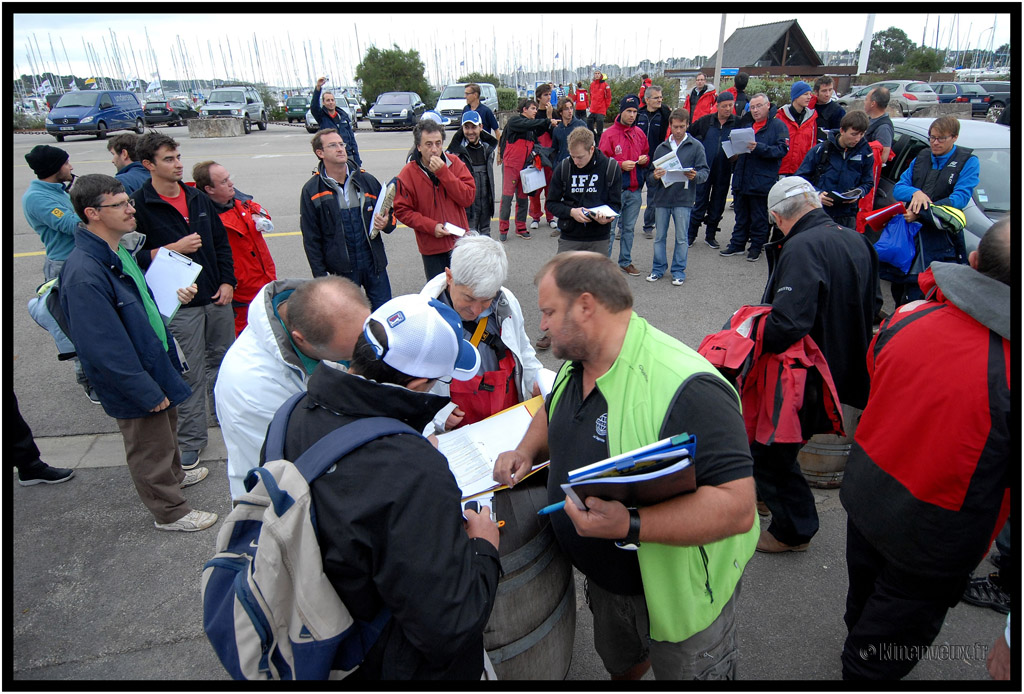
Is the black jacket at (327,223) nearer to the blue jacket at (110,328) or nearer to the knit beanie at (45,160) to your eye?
the blue jacket at (110,328)

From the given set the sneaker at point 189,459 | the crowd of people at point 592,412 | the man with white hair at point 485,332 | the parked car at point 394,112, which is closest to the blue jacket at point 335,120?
the crowd of people at point 592,412

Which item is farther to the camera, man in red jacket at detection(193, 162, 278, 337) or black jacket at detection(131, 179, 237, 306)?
man in red jacket at detection(193, 162, 278, 337)

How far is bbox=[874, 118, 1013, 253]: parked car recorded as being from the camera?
5762mm

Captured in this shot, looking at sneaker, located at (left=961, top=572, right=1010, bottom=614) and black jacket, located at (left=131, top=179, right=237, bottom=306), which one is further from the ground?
black jacket, located at (left=131, top=179, right=237, bottom=306)

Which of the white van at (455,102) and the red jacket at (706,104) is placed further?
the white van at (455,102)

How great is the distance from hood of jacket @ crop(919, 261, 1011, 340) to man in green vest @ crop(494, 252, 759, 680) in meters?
0.88

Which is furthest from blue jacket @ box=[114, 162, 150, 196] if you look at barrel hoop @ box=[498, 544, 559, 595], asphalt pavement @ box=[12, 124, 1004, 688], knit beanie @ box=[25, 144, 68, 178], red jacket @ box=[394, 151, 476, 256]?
barrel hoop @ box=[498, 544, 559, 595]

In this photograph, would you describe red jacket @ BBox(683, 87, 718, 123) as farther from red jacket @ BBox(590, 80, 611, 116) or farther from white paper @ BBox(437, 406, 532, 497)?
white paper @ BBox(437, 406, 532, 497)

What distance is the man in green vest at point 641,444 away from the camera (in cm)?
170

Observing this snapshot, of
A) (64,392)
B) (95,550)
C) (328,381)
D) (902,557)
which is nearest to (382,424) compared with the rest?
(328,381)

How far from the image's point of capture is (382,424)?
1.51 m

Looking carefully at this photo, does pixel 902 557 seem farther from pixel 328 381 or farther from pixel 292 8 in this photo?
pixel 292 8

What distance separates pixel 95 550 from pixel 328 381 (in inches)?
119

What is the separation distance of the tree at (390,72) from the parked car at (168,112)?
407 inches
